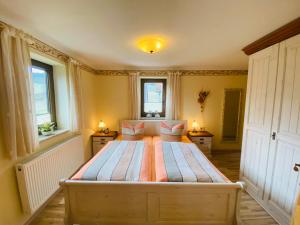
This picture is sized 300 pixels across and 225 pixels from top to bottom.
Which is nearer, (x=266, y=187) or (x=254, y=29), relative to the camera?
(x=254, y=29)

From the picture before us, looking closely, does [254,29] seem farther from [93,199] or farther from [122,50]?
[93,199]

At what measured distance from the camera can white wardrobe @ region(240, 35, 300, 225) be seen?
1.62m

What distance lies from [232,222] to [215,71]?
328 centimetres

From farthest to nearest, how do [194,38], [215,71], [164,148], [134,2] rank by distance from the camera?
1. [215,71]
2. [164,148]
3. [194,38]
4. [134,2]

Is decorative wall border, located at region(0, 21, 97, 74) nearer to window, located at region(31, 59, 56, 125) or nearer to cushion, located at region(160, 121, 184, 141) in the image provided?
window, located at region(31, 59, 56, 125)

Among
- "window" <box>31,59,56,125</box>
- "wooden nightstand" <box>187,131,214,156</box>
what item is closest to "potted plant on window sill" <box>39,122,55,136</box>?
"window" <box>31,59,56,125</box>

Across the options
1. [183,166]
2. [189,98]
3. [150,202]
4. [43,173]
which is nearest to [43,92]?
[43,173]

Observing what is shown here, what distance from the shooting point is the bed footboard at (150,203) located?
1.50 metres

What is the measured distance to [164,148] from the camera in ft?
8.68

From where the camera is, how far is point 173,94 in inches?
152

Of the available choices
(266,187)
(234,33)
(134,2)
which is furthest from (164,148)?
(134,2)

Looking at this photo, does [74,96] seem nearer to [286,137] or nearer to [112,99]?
[112,99]

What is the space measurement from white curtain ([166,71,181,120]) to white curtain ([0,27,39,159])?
9.37ft

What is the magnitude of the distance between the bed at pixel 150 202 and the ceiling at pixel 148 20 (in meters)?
1.60
